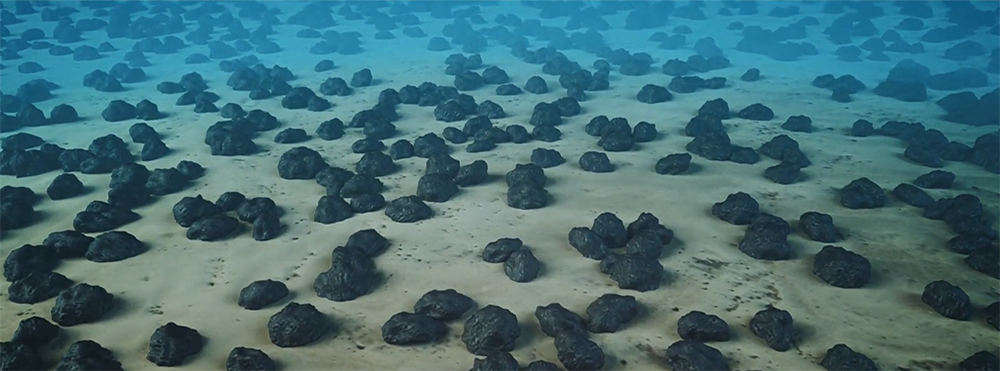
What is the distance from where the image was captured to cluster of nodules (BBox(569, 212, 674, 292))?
9492 millimetres

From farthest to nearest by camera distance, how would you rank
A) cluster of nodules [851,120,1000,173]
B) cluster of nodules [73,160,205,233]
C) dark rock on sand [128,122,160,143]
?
dark rock on sand [128,122,160,143], cluster of nodules [851,120,1000,173], cluster of nodules [73,160,205,233]

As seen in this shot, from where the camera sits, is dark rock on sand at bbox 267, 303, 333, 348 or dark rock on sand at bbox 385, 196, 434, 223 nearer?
dark rock on sand at bbox 267, 303, 333, 348

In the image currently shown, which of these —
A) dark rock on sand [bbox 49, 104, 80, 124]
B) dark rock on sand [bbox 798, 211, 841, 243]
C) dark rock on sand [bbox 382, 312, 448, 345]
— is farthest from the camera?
dark rock on sand [bbox 49, 104, 80, 124]

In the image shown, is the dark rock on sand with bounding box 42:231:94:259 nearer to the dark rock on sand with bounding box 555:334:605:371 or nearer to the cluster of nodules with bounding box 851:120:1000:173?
the dark rock on sand with bounding box 555:334:605:371

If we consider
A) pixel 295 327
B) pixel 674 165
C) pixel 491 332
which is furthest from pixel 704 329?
pixel 674 165

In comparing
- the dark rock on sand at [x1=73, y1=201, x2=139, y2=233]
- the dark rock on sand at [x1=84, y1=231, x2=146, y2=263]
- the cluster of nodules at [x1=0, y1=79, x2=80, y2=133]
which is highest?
the dark rock on sand at [x1=84, y1=231, x2=146, y2=263]

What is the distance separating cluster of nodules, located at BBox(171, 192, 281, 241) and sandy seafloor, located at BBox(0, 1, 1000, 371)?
20 cm

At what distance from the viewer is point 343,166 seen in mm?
14773

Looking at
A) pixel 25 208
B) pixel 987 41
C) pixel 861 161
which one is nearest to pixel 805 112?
pixel 861 161

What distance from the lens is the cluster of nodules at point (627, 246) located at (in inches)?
374

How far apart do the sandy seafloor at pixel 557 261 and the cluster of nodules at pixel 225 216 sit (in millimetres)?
196

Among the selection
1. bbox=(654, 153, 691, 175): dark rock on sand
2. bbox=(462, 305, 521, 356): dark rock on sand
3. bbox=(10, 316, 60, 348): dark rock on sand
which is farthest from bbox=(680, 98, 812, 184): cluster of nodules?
bbox=(10, 316, 60, 348): dark rock on sand

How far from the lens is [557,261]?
1037 cm

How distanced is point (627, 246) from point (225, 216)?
21.5ft
